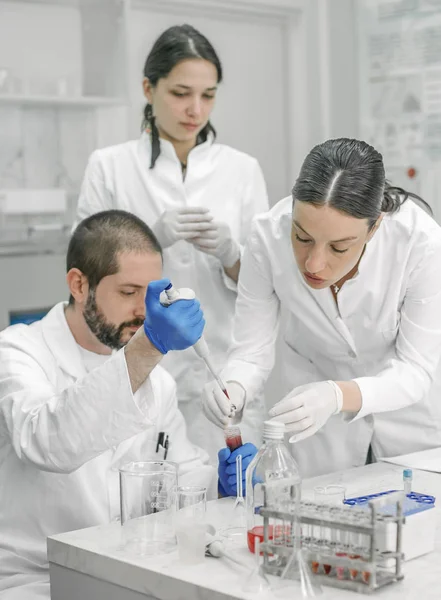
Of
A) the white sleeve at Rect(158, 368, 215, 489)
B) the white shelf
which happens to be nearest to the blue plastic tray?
the white sleeve at Rect(158, 368, 215, 489)


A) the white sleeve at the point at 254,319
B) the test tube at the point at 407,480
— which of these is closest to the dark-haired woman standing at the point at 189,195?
the white sleeve at the point at 254,319

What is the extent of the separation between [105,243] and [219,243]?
62cm

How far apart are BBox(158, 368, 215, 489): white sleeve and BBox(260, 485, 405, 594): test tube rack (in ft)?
2.21

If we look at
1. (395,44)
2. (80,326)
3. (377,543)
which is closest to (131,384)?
(80,326)

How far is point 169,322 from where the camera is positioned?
161 centimetres

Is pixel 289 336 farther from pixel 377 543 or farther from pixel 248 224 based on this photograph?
pixel 377 543

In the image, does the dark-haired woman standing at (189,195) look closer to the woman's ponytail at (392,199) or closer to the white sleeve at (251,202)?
the white sleeve at (251,202)

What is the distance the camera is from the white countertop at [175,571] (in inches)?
49.1

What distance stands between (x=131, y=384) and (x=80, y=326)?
358 mm

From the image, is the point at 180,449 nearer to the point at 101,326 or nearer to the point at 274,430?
the point at 101,326

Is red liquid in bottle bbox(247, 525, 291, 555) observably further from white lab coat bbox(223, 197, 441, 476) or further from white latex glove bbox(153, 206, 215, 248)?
white latex glove bbox(153, 206, 215, 248)

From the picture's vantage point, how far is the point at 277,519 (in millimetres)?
1287

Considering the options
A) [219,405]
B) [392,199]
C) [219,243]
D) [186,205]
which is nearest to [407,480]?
[219,405]

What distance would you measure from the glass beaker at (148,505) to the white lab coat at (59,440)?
7.8 inches
